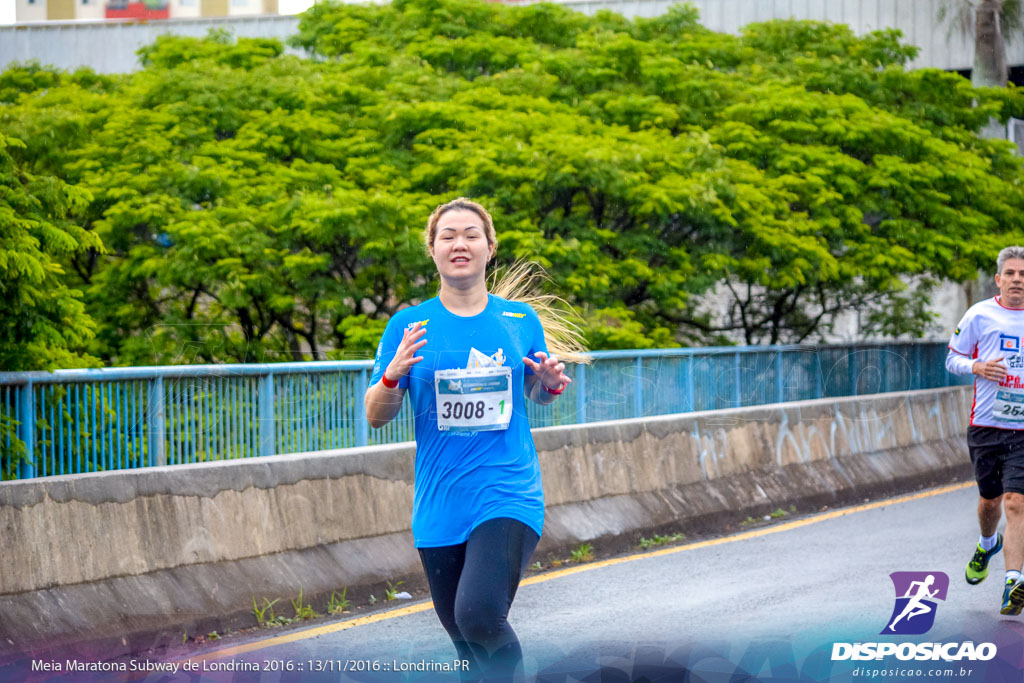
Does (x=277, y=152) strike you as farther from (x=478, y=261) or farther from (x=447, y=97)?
(x=478, y=261)

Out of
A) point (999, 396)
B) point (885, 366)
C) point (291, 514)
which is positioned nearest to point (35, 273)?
point (291, 514)

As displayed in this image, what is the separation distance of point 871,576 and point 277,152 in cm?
1260

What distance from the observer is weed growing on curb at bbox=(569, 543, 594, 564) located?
10.1 metres

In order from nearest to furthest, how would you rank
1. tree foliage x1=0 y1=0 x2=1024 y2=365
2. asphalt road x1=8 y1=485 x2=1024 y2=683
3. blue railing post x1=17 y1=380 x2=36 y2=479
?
asphalt road x1=8 y1=485 x2=1024 y2=683, blue railing post x1=17 y1=380 x2=36 y2=479, tree foliage x1=0 y1=0 x2=1024 y2=365

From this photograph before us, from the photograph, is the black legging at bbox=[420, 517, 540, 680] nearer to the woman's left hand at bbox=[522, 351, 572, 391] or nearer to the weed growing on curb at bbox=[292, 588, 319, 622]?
the woman's left hand at bbox=[522, 351, 572, 391]

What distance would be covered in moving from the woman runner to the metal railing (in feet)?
11.4

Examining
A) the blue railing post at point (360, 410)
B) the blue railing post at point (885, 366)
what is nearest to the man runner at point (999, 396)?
the blue railing post at point (360, 410)

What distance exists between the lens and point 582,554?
400 inches

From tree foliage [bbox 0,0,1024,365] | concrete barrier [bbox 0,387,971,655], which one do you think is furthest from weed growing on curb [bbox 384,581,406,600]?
tree foliage [bbox 0,0,1024,365]

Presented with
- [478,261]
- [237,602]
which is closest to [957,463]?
[237,602]

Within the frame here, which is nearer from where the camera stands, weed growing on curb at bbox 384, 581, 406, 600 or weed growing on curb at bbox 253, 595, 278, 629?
weed growing on curb at bbox 253, 595, 278, 629

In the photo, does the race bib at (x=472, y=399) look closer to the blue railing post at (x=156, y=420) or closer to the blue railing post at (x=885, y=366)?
the blue railing post at (x=156, y=420)

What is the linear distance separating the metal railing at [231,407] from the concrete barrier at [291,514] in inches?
27.5

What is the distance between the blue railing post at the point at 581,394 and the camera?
11930mm
